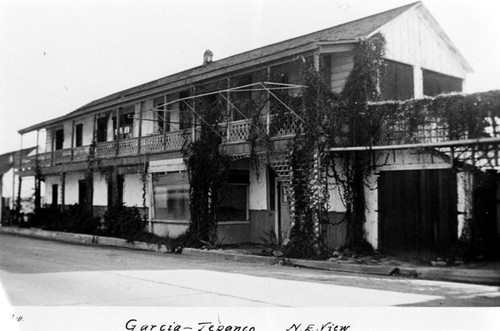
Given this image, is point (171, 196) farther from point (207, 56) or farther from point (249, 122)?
point (207, 56)

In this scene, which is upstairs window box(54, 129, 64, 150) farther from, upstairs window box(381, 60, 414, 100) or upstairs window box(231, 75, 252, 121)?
upstairs window box(381, 60, 414, 100)

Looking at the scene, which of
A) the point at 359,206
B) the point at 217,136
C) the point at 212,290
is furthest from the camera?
the point at 217,136

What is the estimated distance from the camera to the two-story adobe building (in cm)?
1559

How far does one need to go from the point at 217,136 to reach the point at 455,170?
27.4ft

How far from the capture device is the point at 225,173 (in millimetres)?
18156

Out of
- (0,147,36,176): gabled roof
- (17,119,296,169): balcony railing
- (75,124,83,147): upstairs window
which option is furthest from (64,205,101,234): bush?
(0,147,36,176): gabled roof

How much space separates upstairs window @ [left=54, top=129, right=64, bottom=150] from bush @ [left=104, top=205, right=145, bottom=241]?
966cm

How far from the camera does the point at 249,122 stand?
56.4ft

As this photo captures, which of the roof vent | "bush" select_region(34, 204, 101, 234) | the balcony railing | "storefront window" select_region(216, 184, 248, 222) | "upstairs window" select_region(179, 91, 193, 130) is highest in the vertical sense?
the roof vent

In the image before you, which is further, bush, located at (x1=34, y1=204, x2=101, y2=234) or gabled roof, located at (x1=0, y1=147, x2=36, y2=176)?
gabled roof, located at (x1=0, y1=147, x2=36, y2=176)

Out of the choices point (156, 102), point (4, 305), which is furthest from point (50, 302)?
point (156, 102)

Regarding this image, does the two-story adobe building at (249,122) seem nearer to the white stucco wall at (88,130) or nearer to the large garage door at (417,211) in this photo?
the large garage door at (417,211)

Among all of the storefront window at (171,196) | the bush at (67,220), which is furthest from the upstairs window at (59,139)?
the storefront window at (171,196)

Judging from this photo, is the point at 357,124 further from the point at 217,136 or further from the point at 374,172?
the point at 217,136
